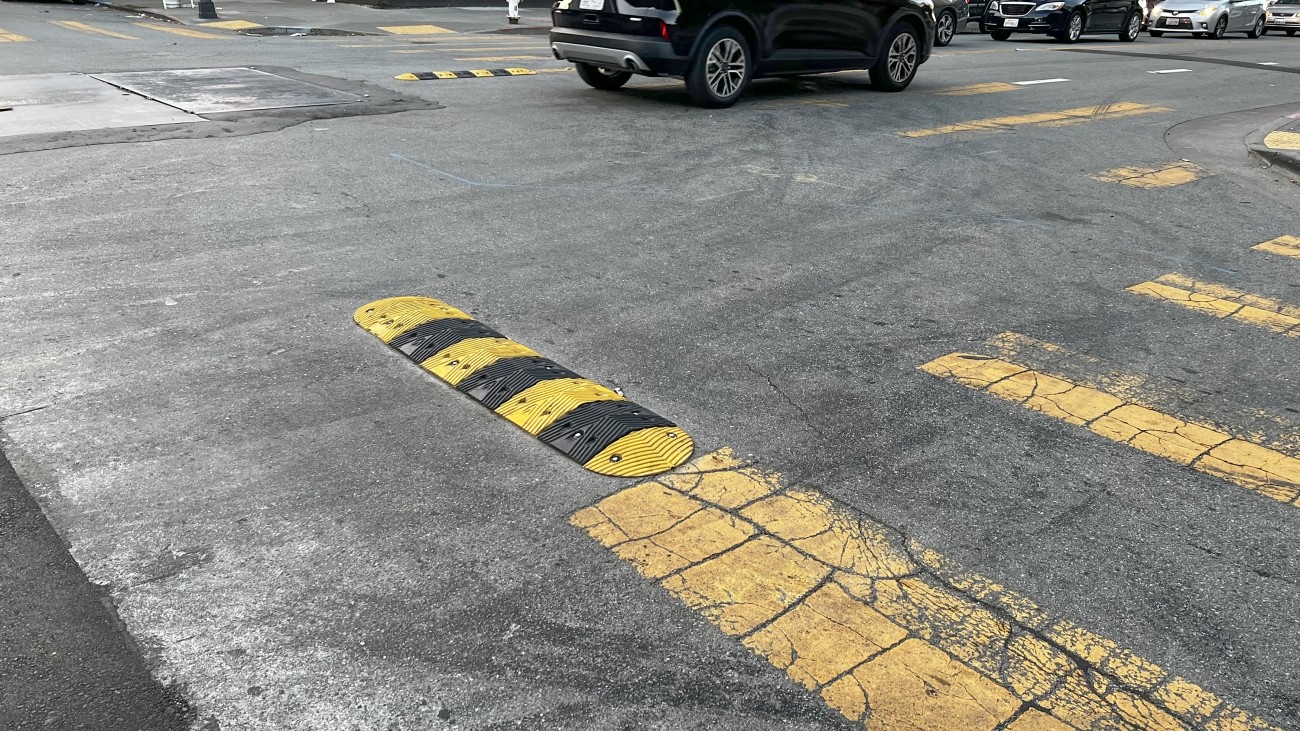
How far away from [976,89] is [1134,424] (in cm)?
1087

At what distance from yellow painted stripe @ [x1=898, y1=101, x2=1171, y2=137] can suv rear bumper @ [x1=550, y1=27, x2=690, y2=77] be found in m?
2.50

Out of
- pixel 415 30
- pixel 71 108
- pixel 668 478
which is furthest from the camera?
pixel 415 30

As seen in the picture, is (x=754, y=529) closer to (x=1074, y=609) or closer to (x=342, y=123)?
(x=1074, y=609)

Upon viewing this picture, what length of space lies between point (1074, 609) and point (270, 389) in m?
3.20

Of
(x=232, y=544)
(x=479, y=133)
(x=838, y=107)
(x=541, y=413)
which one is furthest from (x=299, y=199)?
(x=838, y=107)

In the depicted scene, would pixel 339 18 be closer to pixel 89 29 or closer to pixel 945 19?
pixel 89 29

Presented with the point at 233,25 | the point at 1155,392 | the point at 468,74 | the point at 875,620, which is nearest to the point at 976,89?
the point at 468,74

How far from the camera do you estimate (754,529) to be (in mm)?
3461

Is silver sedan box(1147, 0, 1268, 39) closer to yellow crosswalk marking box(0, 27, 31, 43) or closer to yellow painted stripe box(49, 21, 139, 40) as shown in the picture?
yellow painted stripe box(49, 21, 139, 40)

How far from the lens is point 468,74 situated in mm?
13617

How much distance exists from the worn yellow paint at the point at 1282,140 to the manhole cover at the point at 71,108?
34.7 ft

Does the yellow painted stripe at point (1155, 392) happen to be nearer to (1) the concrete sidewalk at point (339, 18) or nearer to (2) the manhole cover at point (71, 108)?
(2) the manhole cover at point (71, 108)

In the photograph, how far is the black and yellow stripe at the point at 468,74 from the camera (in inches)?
517

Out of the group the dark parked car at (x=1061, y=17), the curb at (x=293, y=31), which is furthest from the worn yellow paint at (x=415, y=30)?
the dark parked car at (x=1061, y=17)
